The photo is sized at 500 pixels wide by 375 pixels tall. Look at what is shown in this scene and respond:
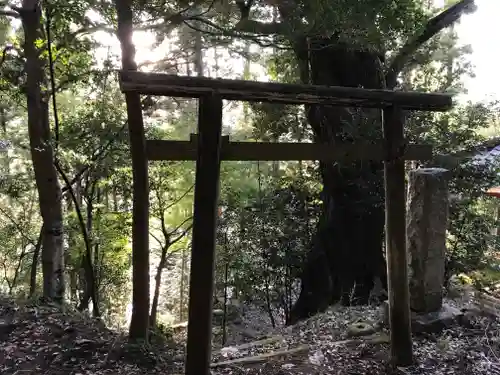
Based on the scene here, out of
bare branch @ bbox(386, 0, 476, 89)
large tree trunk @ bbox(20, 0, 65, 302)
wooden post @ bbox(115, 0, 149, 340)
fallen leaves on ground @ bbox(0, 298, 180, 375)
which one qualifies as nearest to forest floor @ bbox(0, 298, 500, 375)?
fallen leaves on ground @ bbox(0, 298, 180, 375)

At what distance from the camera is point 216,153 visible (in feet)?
9.67

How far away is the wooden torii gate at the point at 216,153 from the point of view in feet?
9.57

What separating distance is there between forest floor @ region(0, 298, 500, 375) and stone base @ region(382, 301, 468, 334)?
3.1 inches

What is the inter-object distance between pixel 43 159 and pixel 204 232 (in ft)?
11.0

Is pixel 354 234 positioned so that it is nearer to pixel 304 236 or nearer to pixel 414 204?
pixel 304 236

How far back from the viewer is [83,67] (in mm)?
5734

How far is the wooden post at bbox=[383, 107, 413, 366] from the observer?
3529mm

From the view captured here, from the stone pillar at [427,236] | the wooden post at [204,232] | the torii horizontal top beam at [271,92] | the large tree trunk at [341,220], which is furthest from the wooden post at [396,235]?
the large tree trunk at [341,220]

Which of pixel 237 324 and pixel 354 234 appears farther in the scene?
pixel 237 324

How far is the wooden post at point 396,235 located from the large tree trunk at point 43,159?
13.4ft

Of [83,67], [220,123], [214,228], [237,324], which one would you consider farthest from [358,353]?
[237,324]

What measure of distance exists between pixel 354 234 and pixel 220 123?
5.16 meters

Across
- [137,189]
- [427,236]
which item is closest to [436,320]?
[427,236]

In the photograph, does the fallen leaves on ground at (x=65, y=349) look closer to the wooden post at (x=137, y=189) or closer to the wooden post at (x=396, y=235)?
the wooden post at (x=137, y=189)
